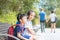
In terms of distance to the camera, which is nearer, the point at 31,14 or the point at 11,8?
the point at 31,14

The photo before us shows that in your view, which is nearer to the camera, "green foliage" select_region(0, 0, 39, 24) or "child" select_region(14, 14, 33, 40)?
"child" select_region(14, 14, 33, 40)

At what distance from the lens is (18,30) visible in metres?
7.68

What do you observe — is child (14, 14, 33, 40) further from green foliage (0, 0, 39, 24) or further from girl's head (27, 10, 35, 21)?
green foliage (0, 0, 39, 24)

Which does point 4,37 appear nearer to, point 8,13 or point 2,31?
point 2,31

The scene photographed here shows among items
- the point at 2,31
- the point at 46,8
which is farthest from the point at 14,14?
Result: the point at 46,8

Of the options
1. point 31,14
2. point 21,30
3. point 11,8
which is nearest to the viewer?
point 21,30

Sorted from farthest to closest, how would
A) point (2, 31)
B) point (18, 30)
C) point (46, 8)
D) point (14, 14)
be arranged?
point (46, 8) < point (14, 14) < point (2, 31) < point (18, 30)

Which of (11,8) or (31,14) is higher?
(31,14)

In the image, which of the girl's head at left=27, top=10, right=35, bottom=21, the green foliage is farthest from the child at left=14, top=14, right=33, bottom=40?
the green foliage

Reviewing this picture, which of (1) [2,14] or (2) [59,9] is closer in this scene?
(1) [2,14]

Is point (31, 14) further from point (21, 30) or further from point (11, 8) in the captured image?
point (11, 8)

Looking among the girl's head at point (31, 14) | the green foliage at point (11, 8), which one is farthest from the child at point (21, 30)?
the green foliage at point (11, 8)

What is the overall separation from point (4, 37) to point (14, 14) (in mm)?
9105

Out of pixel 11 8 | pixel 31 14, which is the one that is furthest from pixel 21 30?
pixel 11 8
